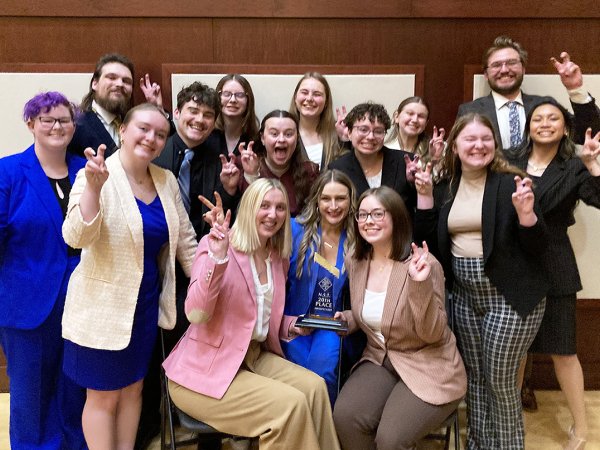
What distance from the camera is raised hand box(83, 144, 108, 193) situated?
1.98 metres

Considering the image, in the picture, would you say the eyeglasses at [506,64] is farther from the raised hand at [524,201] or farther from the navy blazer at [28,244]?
the navy blazer at [28,244]

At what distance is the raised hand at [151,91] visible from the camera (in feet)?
10.8

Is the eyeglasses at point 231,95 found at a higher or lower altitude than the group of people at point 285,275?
higher

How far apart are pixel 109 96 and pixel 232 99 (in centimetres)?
67

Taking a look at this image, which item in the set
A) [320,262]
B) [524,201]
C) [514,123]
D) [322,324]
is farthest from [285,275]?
[514,123]

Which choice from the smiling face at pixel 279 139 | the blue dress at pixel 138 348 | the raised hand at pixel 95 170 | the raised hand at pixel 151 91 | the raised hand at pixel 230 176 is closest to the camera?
the raised hand at pixel 95 170

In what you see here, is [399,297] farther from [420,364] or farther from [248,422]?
[248,422]

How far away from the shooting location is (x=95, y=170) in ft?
6.52

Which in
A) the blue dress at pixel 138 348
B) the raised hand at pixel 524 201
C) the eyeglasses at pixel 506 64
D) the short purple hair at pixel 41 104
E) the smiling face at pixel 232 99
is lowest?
the blue dress at pixel 138 348

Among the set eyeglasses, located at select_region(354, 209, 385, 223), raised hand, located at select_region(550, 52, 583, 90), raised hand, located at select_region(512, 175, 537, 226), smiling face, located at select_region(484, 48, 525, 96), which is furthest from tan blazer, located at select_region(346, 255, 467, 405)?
smiling face, located at select_region(484, 48, 525, 96)

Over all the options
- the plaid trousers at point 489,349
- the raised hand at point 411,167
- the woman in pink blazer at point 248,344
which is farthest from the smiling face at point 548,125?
the woman in pink blazer at point 248,344

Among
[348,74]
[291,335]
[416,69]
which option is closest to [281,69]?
[348,74]

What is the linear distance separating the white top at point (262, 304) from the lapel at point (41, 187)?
893 millimetres

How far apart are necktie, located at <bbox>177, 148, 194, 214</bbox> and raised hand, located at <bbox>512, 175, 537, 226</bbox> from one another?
1.60 metres
